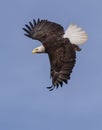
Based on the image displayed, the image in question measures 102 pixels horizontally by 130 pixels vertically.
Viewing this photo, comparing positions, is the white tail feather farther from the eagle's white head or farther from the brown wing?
the eagle's white head

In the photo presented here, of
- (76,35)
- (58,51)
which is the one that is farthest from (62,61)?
(76,35)

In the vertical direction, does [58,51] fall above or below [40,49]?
below

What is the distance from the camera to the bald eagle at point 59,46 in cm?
2025

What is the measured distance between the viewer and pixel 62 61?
2058cm

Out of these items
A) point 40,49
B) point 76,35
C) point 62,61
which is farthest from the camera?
point 40,49

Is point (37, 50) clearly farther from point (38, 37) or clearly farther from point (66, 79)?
point (66, 79)

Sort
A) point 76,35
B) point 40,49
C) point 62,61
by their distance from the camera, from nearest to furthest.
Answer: point 62,61, point 76,35, point 40,49

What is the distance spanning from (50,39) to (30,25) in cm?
194

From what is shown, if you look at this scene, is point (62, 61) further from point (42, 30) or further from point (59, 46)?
point (42, 30)

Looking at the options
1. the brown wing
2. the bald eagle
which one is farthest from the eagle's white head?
the brown wing

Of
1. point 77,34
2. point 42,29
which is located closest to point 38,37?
point 42,29

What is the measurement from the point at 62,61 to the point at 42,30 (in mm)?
2620

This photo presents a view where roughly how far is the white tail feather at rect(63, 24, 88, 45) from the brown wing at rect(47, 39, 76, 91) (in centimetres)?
33

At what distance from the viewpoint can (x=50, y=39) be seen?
21812mm
